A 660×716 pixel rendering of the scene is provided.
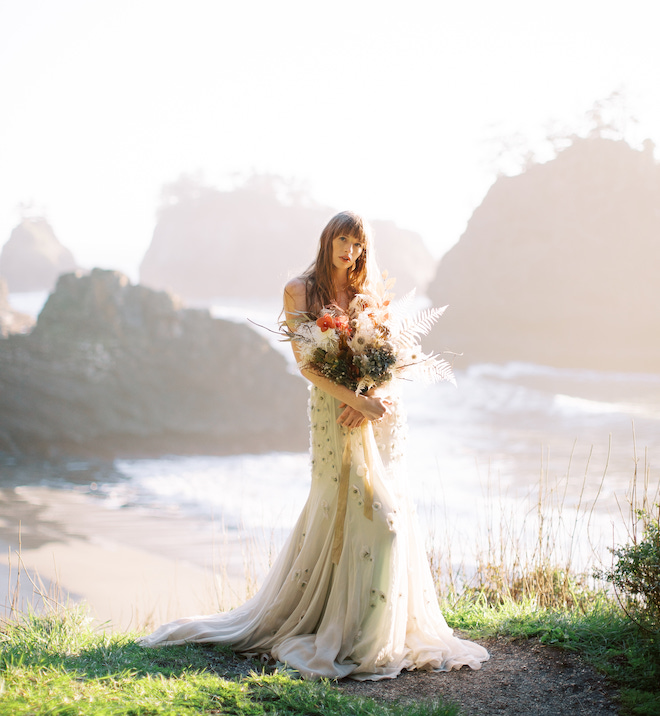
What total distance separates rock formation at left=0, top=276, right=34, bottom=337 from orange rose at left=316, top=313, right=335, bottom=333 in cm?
1677

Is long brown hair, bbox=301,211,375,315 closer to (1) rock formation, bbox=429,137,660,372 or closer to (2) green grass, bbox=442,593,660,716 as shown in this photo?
(2) green grass, bbox=442,593,660,716

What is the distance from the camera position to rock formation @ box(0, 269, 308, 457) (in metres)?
16.3

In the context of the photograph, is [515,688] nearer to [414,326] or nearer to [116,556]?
[414,326]

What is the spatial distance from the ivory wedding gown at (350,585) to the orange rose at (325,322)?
19.9 inches

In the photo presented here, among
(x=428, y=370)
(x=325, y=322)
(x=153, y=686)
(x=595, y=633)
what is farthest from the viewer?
(x=595, y=633)

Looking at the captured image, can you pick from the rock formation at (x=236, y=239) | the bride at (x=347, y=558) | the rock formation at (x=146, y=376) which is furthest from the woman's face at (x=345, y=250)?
the rock formation at (x=236, y=239)

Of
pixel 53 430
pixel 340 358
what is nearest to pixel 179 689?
pixel 340 358

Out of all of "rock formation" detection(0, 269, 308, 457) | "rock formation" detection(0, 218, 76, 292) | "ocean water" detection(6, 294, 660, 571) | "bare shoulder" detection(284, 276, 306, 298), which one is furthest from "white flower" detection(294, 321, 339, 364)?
"rock formation" detection(0, 218, 76, 292)

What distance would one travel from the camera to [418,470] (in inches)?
606

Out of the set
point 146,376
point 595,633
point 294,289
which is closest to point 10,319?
point 146,376

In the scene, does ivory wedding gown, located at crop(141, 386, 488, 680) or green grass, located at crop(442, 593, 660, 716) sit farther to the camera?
ivory wedding gown, located at crop(141, 386, 488, 680)

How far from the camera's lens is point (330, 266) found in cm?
327

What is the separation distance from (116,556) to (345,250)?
671 centimetres

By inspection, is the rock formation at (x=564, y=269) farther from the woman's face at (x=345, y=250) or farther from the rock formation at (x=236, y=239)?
the woman's face at (x=345, y=250)
